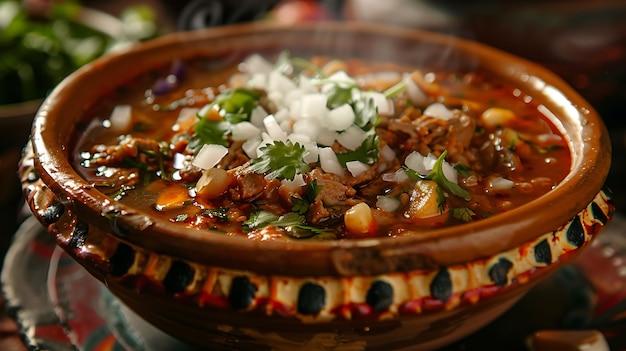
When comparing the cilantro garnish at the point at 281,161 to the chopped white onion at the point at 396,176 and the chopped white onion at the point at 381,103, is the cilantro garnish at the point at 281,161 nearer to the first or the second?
the chopped white onion at the point at 396,176

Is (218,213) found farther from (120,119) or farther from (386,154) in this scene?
(120,119)

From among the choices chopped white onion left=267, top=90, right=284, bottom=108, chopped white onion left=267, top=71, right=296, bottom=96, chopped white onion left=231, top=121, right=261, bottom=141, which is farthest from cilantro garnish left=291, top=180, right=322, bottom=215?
chopped white onion left=267, top=71, right=296, bottom=96

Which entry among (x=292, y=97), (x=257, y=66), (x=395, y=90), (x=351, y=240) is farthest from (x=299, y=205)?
(x=257, y=66)

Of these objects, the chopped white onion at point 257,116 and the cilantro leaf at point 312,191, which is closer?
the cilantro leaf at point 312,191

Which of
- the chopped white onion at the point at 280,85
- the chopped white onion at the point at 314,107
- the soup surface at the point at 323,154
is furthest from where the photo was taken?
the chopped white onion at the point at 280,85

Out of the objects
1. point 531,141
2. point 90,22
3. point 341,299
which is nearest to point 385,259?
point 341,299

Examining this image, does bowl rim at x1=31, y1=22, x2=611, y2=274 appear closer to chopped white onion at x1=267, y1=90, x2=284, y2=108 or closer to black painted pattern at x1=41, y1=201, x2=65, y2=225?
black painted pattern at x1=41, y1=201, x2=65, y2=225

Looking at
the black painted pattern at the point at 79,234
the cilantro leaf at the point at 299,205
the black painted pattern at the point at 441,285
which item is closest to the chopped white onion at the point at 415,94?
the cilantro leaf at the point at 299,205
